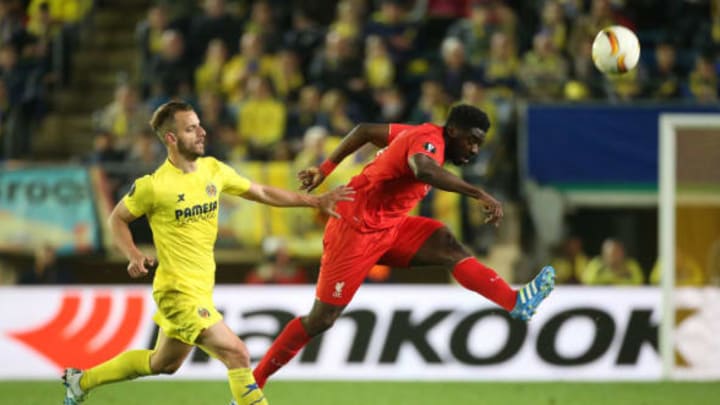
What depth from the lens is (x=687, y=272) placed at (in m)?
12.1

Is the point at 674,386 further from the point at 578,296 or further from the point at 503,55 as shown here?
the point at 503,55

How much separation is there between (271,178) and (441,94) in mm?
2173

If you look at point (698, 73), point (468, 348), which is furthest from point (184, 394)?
point (698, 73)

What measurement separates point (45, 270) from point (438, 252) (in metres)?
6.38

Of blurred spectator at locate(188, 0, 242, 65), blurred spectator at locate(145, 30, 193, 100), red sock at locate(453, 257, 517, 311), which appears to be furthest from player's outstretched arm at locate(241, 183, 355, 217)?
blurred spectator at locate(188, 0, 242, 65)

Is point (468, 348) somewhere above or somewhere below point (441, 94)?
below

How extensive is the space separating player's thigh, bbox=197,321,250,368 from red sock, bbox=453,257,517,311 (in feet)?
Result: 5.46

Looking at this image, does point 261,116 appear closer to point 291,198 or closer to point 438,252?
point 438,252

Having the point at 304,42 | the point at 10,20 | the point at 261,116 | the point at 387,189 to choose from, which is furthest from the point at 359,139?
the point at 10,20

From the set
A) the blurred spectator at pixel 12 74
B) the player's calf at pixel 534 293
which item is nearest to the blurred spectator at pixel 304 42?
the blurred spectator at pixel 12 74

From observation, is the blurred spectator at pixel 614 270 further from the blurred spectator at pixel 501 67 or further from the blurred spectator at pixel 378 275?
the blurred spectator at pixel 501 67

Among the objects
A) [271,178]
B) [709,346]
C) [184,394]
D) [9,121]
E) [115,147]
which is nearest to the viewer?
[184,394]

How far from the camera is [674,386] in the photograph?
11.5 meters

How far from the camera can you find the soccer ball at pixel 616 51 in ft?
30.0
